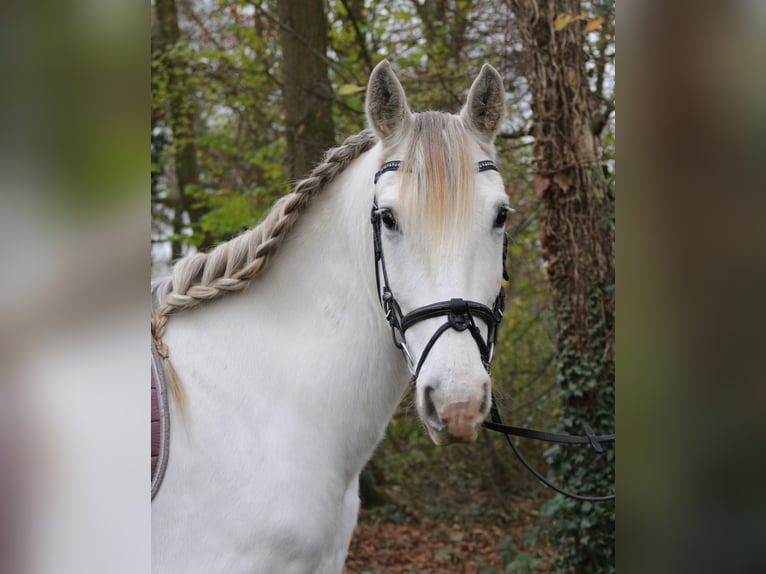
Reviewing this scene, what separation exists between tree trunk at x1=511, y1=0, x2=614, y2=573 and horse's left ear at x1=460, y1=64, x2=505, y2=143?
2.40 meters

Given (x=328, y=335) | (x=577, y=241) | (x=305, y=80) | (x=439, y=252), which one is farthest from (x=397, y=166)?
(x=305, y=80)

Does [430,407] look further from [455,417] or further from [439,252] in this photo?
[439,252]

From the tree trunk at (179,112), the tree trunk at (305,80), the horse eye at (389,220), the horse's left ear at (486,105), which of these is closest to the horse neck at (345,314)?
the horse eye at (389,220)

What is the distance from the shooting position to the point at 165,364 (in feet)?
6.87

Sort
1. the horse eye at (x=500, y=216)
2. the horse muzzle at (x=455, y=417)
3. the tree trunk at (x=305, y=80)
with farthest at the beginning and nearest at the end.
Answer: the tree trunk at (x=305, y=80), the horse eye at (x=500, y=216), the horse muzzle at (x=455, y=417)

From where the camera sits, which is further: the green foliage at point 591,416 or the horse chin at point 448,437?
the green foliage at point 591,416

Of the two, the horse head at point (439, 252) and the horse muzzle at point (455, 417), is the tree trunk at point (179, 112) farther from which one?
the horse muzzle at point (455, 417)

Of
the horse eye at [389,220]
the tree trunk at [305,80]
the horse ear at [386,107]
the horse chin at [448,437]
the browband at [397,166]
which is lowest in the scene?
the horse chin at [448,437]

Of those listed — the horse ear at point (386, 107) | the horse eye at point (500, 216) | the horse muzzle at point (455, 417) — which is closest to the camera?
the horse muzzle at point (455, 417)

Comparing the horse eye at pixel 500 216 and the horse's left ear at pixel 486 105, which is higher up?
the horse's left ear at pixel 486 105

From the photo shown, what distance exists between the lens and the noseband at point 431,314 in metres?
1.80
